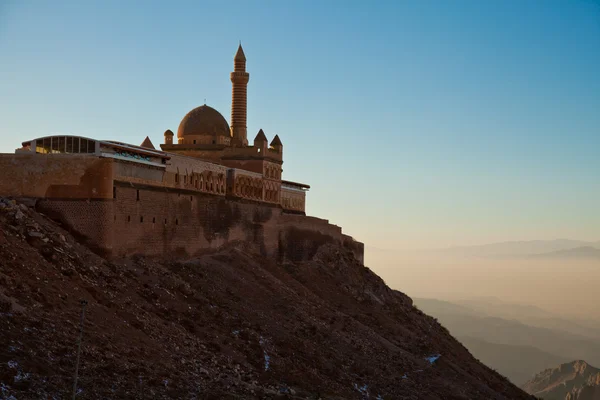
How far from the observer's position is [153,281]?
3353 centimetres

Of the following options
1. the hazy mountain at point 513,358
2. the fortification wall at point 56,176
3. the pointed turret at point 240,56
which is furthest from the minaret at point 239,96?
the hazy mountain at point 513,358

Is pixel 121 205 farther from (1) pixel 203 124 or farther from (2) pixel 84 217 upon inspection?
(1) pixel 203 124

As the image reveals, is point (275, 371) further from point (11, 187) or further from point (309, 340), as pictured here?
point (11, 187)

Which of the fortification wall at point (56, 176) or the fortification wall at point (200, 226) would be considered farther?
the fortification wall at point (200, 226)

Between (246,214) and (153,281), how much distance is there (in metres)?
13.1

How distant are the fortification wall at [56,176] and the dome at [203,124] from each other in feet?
64.0

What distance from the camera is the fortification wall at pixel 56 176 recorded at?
3266 cm

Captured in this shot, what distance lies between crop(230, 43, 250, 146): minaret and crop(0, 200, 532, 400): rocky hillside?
30.1 feet

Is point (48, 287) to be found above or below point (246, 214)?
below

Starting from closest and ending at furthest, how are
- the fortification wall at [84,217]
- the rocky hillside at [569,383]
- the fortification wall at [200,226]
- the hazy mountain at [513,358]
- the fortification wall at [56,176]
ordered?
1. the fortification wall at [84,217]
2. the fortification wall at [56,176]
3. the fortification wall at [200,226]
4. the rocky hillside at [569,383]
5. the hazy mountain at [513,358]

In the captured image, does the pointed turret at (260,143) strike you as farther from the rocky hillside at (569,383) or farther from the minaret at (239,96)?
the rocky hillside at (569,383)

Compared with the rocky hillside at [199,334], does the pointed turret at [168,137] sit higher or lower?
higher

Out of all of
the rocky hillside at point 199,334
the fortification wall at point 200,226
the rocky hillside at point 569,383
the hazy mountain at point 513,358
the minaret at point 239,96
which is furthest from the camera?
the hazy mountain at point 513,358

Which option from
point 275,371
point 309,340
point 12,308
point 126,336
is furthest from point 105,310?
point 309,340
